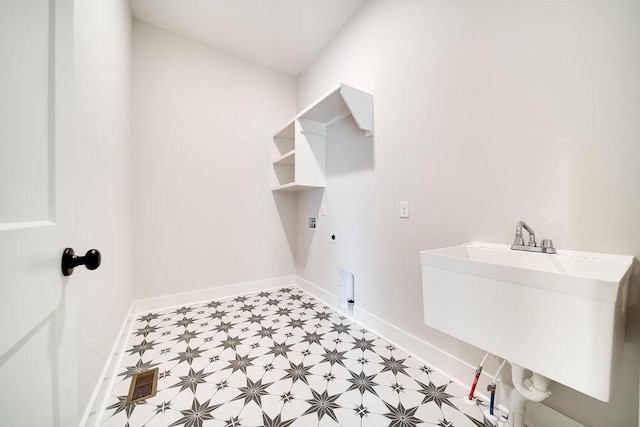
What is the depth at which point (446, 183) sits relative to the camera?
1.43 meters

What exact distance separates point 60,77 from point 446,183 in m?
1.61

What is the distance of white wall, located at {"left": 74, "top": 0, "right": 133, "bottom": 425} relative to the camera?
1014 mm

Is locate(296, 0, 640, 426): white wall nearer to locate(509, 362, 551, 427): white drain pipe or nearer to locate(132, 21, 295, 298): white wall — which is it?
locate(509, 362, 551, 427): white drain pipe

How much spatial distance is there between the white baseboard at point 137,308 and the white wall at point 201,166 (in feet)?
0.22

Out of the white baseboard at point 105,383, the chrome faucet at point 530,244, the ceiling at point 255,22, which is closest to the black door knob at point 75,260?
the white baseboard at point 105,383

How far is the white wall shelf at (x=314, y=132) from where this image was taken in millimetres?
1840

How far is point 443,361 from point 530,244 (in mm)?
838

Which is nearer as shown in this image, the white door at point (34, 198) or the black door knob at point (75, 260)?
the white door at point (34, 198)

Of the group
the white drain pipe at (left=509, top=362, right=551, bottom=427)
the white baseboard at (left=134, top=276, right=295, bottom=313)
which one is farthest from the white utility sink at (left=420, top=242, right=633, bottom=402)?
→ the white baseboard at (left=134, top=276, right=295, bottom=313)

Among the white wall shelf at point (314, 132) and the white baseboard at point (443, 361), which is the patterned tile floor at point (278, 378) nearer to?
the white baseboard at point (443, 361)

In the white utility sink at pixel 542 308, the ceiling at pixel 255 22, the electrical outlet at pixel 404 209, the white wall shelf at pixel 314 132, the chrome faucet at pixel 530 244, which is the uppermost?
the ceiling at pixel 255 22

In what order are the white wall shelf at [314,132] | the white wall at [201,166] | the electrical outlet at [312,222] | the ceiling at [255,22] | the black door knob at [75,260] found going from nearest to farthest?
the black door knob at [75,260] < the white wall shelf at [314,132] < the ceiling at [255,22] < the white wall at [201,166] < the electrical outlet at [312,222]

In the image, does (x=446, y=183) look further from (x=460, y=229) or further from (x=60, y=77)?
(x=60, y=77)

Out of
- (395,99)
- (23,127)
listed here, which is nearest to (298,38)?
(395,99)
